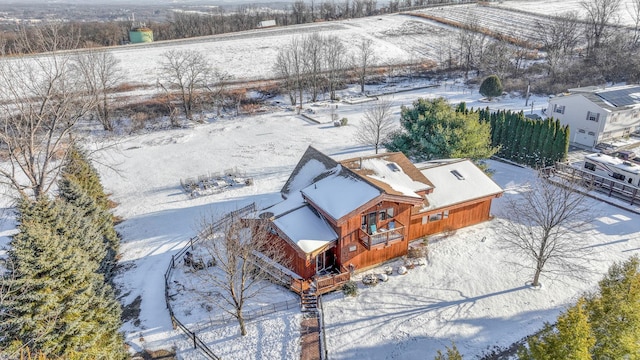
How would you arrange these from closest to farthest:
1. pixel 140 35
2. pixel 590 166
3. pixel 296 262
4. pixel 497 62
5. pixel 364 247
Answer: pixel 296 262
pixel 364 247
pixel 590 166
pixel 497 62
pixel 140 35

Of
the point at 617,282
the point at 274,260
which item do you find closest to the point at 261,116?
the point at 274,260

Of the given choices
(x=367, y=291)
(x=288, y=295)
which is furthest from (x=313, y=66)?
(x=367, y=291)

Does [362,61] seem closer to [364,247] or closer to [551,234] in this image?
[364,247]

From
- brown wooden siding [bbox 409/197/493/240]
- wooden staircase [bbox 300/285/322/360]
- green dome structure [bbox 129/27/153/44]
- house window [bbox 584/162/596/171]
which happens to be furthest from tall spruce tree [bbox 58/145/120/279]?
green dome structure [bbox 129/27/153/44]

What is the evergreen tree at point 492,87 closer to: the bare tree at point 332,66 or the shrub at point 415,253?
the bare tree at point 332,66

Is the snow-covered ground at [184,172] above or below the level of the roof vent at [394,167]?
below

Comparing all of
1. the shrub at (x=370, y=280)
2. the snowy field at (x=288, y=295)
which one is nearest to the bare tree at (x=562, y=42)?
the snowy field at (x=288, y=295)
